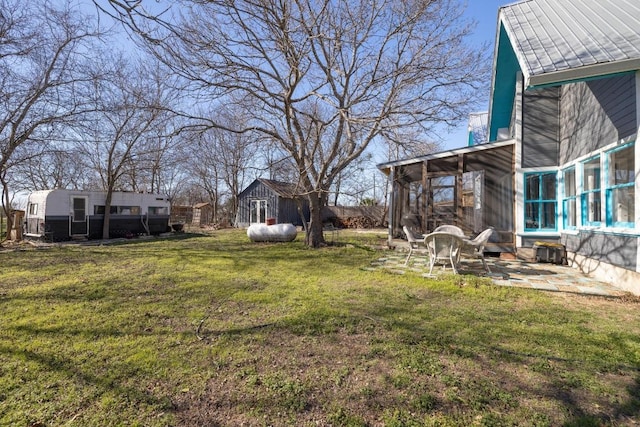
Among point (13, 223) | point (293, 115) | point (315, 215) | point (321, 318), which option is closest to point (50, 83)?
point (13, 223)

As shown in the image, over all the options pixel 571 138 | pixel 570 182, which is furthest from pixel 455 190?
pixel 571 138

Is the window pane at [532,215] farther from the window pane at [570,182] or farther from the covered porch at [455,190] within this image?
the window pane at [570,182]

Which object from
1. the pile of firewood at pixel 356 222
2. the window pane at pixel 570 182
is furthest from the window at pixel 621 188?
the pile of firewood at pixel 356 222

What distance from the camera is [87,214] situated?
46.7ft

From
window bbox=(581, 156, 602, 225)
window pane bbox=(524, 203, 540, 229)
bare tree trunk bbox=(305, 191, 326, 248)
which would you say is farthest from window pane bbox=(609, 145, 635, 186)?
bare tree trunk bbox=(305, 191, 326, 248)

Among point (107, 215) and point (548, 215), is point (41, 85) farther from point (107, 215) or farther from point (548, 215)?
point (548, 215)

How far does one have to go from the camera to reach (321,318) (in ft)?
12.5

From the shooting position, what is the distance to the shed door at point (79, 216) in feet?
45.1

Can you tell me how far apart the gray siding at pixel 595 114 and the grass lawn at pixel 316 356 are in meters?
2.76

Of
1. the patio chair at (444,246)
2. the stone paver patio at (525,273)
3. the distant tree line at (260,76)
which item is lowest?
the stone paver patio at (525,273)

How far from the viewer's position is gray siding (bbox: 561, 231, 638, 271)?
4.78 m

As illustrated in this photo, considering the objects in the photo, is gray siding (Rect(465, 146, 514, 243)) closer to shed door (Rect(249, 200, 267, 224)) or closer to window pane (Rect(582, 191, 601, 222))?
window pane (Rect(582, 191, 601, 222))

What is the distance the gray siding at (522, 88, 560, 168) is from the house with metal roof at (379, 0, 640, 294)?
0.02m

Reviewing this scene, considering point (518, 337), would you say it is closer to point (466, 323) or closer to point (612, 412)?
point (466, 323)
